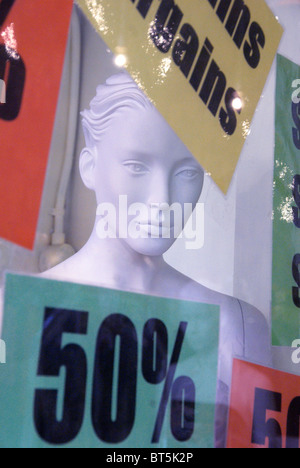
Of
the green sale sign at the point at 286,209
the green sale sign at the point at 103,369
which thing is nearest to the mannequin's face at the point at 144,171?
the green sale sign at the point at 103,369

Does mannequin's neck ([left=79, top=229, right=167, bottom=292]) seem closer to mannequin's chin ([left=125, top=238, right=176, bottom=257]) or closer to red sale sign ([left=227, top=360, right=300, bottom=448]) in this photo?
mannequin's chin ([left=125, top=238, right=176, bottom=257])

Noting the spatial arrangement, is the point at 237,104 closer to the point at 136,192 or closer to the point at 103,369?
the point at 136,192

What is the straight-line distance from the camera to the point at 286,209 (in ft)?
4.33

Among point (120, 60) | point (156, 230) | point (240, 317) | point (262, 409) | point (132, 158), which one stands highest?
point (120, 60)

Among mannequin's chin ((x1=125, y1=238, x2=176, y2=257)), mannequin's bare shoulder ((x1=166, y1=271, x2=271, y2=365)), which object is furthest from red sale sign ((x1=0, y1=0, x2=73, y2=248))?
mannequin's bare shoulder ((x1=166, y1=271, x2=271, y2=365))

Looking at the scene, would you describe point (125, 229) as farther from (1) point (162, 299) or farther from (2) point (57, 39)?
(2) point (57, 39)

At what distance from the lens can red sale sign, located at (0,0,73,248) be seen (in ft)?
3.01

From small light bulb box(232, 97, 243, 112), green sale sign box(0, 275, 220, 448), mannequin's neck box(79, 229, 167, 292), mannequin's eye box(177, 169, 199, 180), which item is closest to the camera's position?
green sale sign box(0, 275, 220, 448)

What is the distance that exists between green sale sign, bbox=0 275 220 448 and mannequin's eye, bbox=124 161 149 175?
21 cm

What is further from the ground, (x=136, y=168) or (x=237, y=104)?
(x=237, y=104)

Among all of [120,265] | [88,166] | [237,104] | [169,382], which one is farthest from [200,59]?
[169,382]

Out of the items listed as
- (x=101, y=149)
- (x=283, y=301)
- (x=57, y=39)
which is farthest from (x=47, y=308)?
(x=283, y=301)

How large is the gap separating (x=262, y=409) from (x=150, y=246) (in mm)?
394

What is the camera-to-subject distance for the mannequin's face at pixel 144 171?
1049mm
